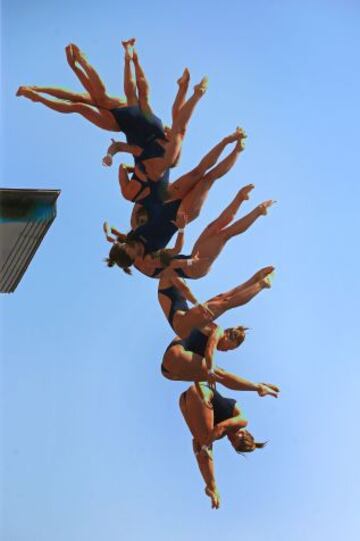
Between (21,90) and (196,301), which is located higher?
(21,90)

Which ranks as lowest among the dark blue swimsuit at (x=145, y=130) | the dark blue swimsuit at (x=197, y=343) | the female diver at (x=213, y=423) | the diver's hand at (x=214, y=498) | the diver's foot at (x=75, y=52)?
the diver's hand at (x=214, y=498)

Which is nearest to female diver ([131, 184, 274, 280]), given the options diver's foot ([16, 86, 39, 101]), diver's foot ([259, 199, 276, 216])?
diver's foot ([259, 199, 276, 216])

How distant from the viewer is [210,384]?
946 centimetres

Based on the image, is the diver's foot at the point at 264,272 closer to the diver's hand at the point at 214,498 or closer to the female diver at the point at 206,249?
the female diver at the point at 206,249

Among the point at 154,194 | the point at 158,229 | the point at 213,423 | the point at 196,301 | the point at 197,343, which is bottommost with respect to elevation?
the point at 213,423

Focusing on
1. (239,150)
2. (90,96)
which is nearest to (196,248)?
(239,150)

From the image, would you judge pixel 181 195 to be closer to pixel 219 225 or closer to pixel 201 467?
pixel 219 225

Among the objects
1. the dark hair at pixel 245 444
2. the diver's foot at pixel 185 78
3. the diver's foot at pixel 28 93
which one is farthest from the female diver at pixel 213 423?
the diver's foot at pixel 28 93

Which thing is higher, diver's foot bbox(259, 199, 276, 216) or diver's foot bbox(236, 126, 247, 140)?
diver's foot bbox(236, 126, 247, 140)

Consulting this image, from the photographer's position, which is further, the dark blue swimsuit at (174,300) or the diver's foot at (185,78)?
the dark blue swimsuit at (174,300)

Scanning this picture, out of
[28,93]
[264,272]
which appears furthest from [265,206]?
[28,93]

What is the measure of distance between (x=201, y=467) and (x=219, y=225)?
222 cm

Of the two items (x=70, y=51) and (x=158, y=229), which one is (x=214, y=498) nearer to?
(x=158, y=229)

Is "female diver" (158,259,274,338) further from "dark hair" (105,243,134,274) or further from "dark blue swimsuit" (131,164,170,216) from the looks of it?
"dark blue swimsuit" (131,164,170,216)
